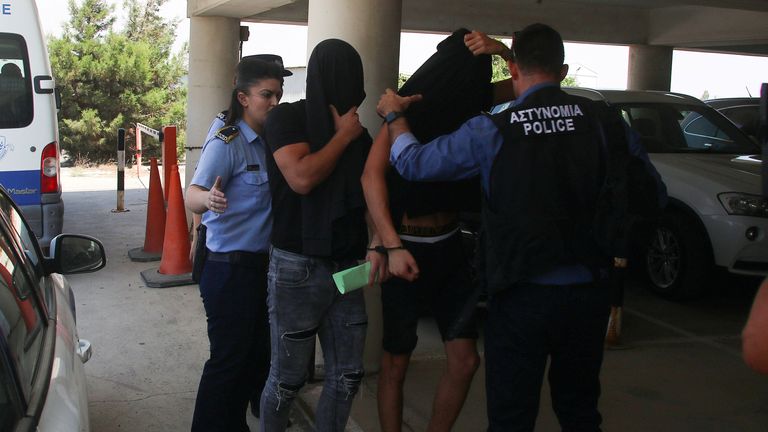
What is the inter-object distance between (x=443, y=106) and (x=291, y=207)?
0.72 meters

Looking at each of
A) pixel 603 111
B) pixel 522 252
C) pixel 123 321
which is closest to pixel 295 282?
pixel 522 252

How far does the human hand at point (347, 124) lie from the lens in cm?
289

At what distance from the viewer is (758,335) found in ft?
4.48

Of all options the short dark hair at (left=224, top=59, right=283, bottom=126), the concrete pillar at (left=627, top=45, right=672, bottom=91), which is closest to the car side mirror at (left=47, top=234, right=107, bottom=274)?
the short dark hair at (left=224, top=59, right=283, bottom=126)

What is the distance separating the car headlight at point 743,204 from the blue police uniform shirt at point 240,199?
14.5ft

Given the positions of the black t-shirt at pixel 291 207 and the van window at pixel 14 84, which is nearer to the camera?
the black t-shirt at pixel 291 207

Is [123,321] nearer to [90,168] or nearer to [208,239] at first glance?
Result: [208,239]

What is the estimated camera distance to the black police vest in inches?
99.7

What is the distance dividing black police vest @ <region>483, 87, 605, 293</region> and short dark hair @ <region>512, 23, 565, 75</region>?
0.11 m

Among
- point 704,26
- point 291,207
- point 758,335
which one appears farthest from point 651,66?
point 758,335

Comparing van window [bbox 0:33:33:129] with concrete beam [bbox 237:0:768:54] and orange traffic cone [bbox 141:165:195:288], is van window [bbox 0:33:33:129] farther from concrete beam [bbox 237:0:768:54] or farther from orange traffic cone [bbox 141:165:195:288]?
concrete beam [bbox 237:0:768:54]

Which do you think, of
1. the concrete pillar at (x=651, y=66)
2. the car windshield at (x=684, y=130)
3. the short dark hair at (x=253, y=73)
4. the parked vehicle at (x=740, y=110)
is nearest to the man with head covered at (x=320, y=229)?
the short dark hair at (x=253, y=73)

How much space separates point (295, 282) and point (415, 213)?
0.56 metres

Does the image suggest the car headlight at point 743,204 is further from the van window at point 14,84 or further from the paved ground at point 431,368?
the van window at point 14,84
